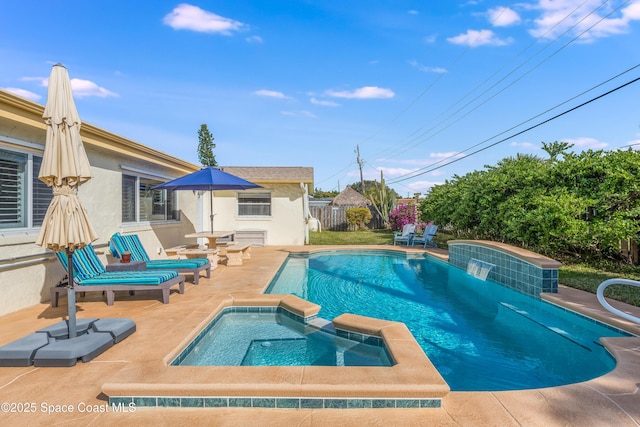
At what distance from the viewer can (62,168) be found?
356cm

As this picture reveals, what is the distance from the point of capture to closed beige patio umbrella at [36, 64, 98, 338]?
11.6 feet

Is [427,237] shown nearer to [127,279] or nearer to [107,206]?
[107,206]

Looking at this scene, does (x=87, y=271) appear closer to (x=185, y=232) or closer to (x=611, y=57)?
(x=185, y=232)

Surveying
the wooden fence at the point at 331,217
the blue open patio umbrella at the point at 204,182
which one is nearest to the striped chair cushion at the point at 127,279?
the blue open patio umbrella at the point at 204,182

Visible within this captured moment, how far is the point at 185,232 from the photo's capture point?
12672 millimetres

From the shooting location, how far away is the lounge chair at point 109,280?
5.59 meters

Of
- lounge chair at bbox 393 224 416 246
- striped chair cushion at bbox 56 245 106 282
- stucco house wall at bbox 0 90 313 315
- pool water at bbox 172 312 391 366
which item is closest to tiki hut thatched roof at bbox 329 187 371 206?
lounge chair at bbox 393 224 416 246

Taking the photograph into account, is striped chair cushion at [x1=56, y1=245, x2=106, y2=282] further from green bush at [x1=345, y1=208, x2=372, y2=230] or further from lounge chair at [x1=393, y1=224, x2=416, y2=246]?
green bush at [x1=345, y1=208, x2=372, y2=230]

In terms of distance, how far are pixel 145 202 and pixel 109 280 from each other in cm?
498

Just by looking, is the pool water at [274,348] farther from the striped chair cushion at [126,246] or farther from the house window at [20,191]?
the house window at [20,191]

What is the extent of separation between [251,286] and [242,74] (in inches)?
449

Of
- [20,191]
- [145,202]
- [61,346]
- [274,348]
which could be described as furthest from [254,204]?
[61,346]

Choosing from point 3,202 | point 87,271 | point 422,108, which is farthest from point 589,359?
point 422,108

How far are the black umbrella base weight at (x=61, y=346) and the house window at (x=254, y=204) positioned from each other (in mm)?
11752
